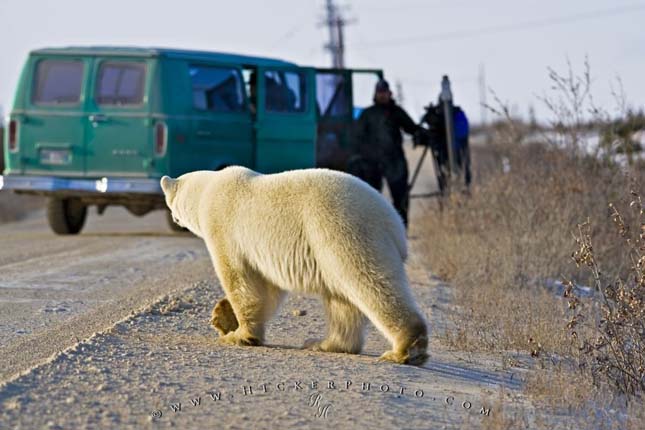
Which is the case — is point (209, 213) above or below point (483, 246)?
above

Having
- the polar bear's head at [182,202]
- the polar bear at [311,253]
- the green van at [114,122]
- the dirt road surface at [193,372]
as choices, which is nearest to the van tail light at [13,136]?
the green van at [114,122]

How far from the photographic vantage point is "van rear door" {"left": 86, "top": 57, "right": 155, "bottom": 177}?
15.6m

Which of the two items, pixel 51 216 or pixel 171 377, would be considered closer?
pixel 171 377

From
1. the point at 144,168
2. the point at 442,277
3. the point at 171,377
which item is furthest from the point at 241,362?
the point at 144,168

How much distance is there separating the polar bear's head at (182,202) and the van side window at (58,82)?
7.44 metres

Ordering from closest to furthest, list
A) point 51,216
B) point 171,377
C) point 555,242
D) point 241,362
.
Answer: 1. point 171,377
2. point 241,362
3. point 555,242
4. point 51,216

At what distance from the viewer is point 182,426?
18.0 feet

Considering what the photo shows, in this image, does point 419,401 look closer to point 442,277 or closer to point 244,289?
point 244,289

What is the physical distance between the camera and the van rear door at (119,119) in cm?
1565

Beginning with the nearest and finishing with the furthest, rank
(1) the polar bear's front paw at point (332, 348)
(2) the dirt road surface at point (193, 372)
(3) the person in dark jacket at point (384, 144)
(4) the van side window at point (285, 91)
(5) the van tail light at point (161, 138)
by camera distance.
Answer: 1. (2) the dirt road surface at point (193, 372)
2. (1) the polar bear's front paw at point (332, 348)
3. (5) the van tail light at point (161, 138)
4. (3) the person in dark jacket at point (384, 144)
5. (4) the van side window at point (285, 91)

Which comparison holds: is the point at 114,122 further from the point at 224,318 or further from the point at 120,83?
the point at 224,318

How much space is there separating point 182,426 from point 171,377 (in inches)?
42.3

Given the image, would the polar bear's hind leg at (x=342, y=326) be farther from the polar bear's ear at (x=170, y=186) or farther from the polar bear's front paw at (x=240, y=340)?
the polar bear's ear at (x=170, y=186)

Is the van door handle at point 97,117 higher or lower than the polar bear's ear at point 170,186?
higher
